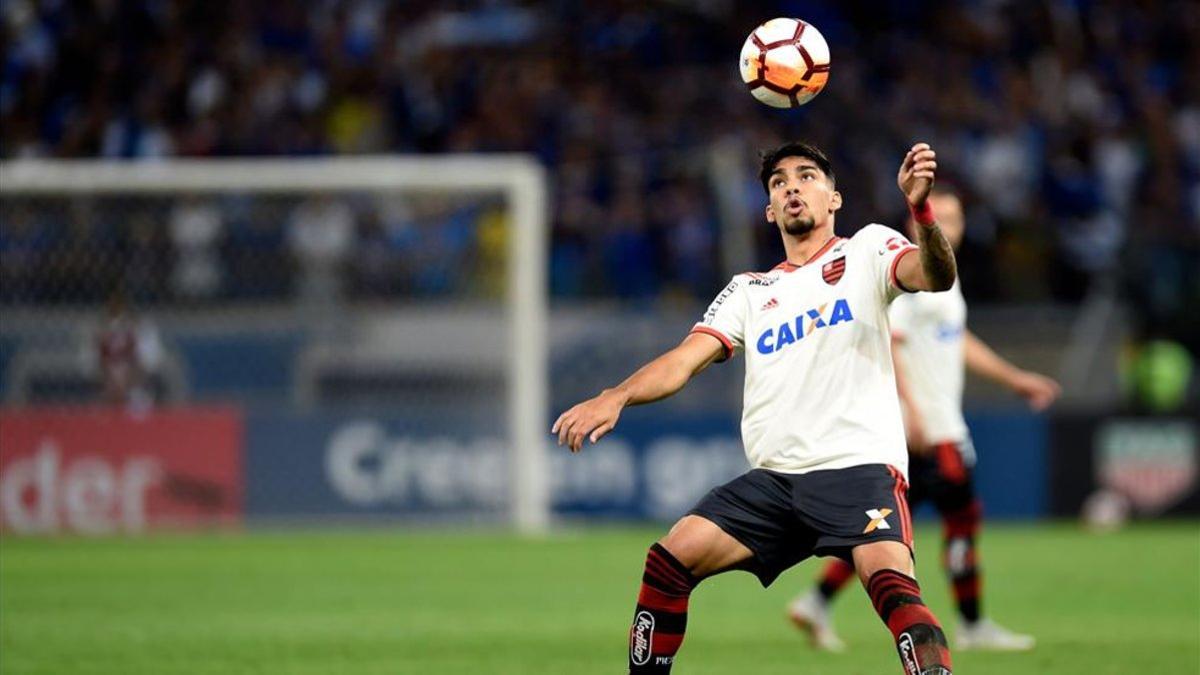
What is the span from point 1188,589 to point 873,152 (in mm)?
11576

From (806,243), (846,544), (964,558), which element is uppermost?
→ (806,243)

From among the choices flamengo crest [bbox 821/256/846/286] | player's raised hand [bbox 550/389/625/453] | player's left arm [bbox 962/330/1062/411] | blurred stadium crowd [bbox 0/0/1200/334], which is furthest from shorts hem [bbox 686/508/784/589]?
blurred stadium crowd [bbox 0/0/1200/334]

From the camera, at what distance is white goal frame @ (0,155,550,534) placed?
2011 cm

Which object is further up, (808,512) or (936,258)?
(936,258)

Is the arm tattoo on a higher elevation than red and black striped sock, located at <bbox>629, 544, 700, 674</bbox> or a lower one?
higher

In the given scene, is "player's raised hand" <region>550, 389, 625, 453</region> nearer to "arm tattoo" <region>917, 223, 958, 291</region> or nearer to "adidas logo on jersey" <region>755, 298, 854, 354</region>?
"adidas logo on jersey" <region>755, 298, 854, 354</region>

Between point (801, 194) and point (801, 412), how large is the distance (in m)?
0.82

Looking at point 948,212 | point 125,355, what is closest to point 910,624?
point 948,212

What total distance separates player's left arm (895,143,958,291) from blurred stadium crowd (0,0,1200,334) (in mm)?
14611

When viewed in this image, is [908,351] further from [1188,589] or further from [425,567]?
[425,567]

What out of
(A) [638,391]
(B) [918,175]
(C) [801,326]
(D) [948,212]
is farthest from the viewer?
(D) [948,212]

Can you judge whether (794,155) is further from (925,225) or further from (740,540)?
(740,540)

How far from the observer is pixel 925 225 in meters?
6.77

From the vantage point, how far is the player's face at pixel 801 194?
7465 mm
